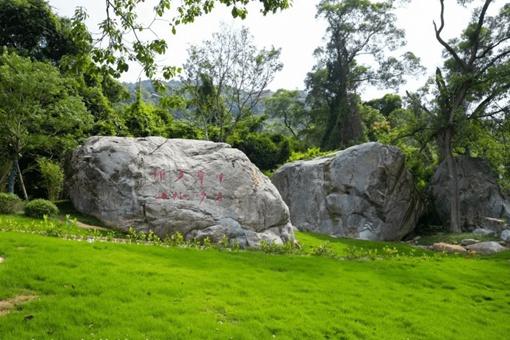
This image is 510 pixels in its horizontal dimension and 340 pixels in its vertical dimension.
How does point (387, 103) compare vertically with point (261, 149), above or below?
above

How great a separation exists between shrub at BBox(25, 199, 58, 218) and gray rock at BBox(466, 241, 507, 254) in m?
20.3

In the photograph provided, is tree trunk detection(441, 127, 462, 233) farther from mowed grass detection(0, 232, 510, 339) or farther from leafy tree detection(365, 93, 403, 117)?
leafy tree detection(365, 93, 403, 117)

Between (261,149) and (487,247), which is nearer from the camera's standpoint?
(487,247)

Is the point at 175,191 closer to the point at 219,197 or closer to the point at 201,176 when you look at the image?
the point at 201,176

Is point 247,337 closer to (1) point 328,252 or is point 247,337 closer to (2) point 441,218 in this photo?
(1) point 328,252

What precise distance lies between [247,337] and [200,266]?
486cm

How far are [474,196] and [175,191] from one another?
2247cm

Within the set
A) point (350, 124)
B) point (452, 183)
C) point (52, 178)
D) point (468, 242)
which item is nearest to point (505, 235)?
point (468, 242)

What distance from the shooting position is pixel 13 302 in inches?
341

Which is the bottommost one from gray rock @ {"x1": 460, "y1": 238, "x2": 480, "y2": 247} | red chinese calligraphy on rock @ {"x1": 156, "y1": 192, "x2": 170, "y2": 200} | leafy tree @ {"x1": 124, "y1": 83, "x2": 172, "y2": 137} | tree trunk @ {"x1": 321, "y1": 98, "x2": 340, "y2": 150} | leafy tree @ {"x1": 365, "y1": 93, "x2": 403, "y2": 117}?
gray rock @ {"x1": 460, "y1": 238, "x2": 480, "y2": 247}

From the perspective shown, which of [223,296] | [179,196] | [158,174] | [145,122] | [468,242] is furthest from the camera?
[145,122]

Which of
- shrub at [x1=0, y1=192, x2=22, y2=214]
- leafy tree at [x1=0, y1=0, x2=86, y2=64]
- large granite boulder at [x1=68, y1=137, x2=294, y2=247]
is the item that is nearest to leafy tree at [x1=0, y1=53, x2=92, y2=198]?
large granite boulder at [x1=68, y1=137, x2=294, y2=247]

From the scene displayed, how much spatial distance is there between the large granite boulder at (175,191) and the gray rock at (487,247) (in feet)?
33.0

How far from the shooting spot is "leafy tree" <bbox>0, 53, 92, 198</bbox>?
68.6ft
